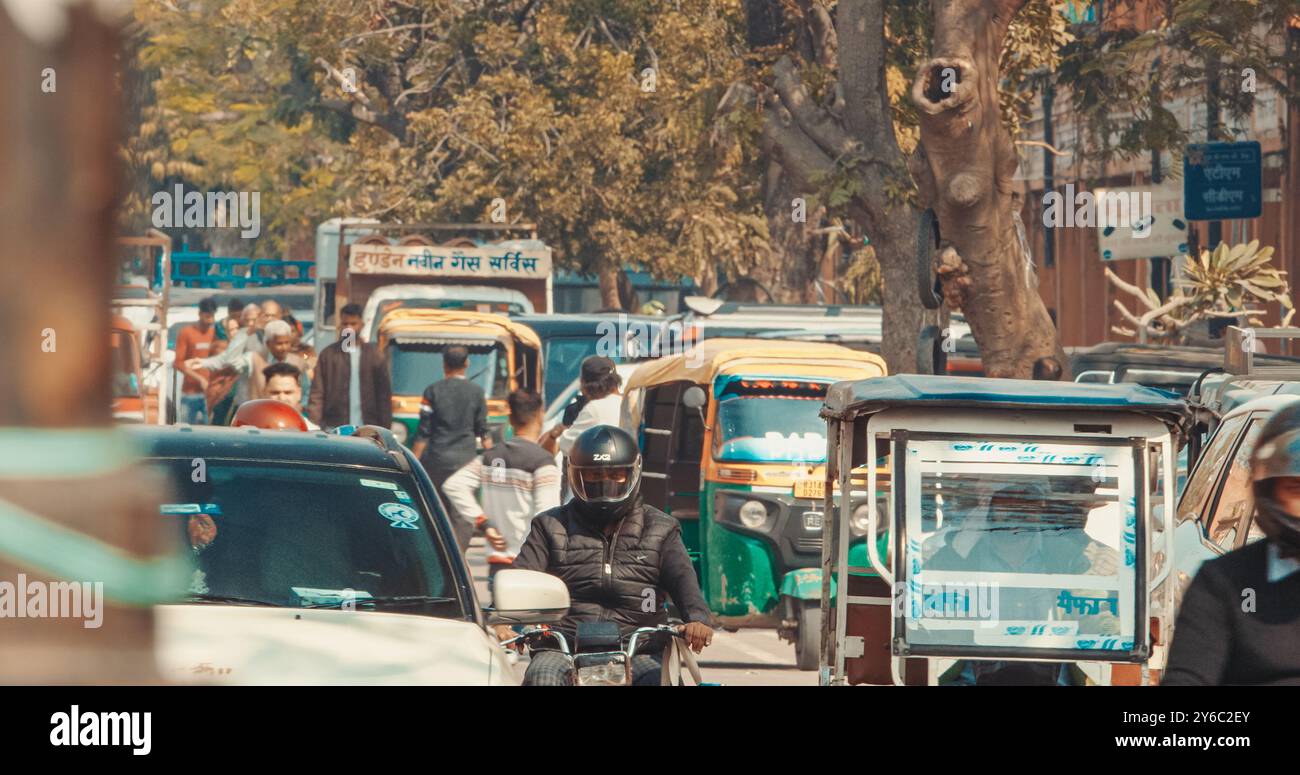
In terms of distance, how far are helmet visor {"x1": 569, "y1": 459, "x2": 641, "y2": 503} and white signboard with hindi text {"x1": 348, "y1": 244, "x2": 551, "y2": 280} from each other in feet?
60.3

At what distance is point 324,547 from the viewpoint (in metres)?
5.75

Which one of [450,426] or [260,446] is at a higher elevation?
[260,446]

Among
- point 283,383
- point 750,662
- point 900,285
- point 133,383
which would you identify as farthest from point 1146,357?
point 133,383

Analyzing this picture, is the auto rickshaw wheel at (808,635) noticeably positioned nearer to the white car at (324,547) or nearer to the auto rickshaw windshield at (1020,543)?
the auto rickshaw windshield at (1020,543)

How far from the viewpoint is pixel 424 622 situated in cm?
532

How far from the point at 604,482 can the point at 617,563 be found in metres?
0.29

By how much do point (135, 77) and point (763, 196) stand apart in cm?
3129

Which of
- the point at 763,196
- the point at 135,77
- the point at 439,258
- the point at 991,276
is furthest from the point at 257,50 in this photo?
the point at 135,77

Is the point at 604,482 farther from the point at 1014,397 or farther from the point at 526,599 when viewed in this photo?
the point at 526,599

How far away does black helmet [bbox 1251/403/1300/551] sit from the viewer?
4.35 metres

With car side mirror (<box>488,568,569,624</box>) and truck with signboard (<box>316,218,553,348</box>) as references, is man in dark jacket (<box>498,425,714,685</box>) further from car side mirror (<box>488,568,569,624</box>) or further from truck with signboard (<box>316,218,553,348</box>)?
truck with signboard (<box>316,218,553,348</box>)

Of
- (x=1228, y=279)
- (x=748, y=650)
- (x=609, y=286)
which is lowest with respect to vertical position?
(x=748, y=650)

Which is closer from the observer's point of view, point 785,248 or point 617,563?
point 617,563

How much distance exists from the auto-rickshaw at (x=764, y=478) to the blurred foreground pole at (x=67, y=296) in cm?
1021
